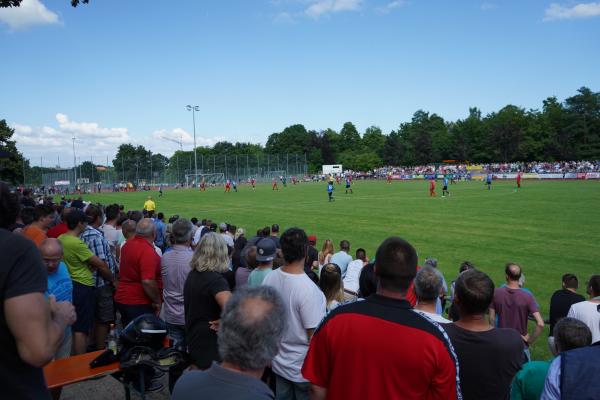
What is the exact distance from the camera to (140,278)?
544 centimetres

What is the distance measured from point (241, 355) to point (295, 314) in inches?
63.7

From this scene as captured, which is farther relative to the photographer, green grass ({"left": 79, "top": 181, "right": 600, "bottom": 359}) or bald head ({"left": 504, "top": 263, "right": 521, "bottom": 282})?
green grass ({"left": 79, "top": 181, "right": 600, "bottom": 359})

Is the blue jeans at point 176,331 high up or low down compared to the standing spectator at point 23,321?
down

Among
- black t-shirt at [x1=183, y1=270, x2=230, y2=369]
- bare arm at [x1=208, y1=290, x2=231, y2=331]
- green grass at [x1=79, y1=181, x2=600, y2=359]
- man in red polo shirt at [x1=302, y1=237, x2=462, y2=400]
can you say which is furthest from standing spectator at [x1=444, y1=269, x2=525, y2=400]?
green grass at [x1=79, y1=181, x2=600, y2=359]

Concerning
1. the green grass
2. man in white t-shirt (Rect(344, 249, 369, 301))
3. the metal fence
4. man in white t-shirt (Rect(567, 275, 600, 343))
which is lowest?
the green grass

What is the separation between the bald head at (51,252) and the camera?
4480 millimetres

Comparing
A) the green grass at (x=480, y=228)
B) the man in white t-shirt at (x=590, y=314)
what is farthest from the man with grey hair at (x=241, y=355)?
the green grass at (x=480, y=228)

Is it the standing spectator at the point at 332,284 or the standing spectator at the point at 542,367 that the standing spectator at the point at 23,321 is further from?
the standing spectator at the point at 542,367

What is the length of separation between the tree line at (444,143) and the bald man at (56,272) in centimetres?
6599

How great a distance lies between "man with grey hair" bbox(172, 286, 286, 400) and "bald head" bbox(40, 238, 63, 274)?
3.26 meters

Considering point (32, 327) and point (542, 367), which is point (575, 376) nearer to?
point (542, 367)

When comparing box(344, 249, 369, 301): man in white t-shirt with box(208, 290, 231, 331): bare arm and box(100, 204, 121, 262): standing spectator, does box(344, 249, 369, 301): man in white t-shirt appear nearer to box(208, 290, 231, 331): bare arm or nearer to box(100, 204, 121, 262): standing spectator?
box(208, 290, 231, 331): bare arm

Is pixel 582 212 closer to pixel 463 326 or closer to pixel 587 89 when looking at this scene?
pixel 463 326

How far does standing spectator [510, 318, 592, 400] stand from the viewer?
303 cm
